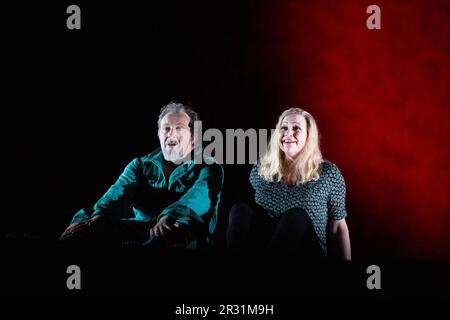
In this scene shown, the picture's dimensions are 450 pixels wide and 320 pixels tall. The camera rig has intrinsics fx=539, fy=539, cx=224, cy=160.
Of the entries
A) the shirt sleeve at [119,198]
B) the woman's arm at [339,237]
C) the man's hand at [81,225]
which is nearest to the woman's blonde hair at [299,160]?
the woman's arm at [339,237]

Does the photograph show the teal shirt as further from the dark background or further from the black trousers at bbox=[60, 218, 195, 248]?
the dark background

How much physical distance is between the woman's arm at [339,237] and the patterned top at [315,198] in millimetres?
32

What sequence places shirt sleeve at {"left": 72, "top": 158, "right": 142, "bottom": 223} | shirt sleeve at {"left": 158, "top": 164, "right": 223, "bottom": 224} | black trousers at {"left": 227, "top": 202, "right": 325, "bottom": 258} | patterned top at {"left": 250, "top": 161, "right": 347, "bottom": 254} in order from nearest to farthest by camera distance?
black trousers at {"left": 227, "top": 202, "right": 325, "bottom": 258}
patterned top at {"left": 250, "top": 161, "right": 347, "bottom": 254}
shirt sleeve at {"left": 158, "top": 164, "right": 223, "bottom": 224}
shirt sleeve at {"left": 72, "top": 158, "right": 142, "bottom": 223}

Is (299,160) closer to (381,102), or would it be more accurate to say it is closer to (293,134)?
(293,134)

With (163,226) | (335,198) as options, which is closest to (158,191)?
(163,226)

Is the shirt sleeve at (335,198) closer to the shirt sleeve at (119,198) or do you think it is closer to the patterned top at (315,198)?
the patterned top at (315,198)

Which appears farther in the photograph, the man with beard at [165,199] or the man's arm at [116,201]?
the man's arm at [116,201]

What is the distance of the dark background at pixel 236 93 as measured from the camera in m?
2.97

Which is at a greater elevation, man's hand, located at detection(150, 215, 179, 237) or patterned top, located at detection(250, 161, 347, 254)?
patterned top, located at detection(250, 161, 347, 254)

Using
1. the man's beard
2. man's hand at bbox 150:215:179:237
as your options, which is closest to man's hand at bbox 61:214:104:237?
man's hand at bbox 150:215:179:237

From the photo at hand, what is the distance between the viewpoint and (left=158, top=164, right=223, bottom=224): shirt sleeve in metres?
2.54

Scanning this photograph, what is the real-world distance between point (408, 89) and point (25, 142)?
222 cm

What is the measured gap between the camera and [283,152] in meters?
2.63
